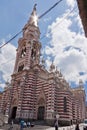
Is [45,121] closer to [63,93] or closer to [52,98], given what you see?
[52,98]

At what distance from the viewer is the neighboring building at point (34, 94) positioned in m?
31.2

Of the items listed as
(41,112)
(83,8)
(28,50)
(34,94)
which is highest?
(28,50)

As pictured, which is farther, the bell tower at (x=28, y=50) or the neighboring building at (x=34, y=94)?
the bell tower at (x=28, y=50)

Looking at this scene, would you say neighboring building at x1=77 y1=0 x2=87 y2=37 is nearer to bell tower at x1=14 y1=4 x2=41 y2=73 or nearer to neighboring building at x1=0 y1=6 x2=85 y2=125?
neighboring building at x1=0 y1=6 x2=85 y2=125

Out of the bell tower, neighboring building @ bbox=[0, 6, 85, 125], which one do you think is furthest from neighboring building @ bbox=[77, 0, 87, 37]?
the bell tower

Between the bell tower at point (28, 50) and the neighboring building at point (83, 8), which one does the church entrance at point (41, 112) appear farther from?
the neighboring building at point (83, 8)

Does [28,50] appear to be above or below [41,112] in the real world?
above

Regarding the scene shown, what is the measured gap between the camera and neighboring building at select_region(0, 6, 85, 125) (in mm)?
31156

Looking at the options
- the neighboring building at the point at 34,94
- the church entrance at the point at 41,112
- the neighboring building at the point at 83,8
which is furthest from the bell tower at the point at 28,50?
the neighboring building at the point at 83,8

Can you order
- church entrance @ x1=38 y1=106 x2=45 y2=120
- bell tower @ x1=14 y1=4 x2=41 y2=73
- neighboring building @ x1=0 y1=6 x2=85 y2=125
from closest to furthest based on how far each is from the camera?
neighboring building @ x1=0 y1=6 x2=85 y2=125, church entrance @ x1=38 y1=106 x2=45 y2=120, bell tower @ x1=14 y1=4 x2=41 y2=73

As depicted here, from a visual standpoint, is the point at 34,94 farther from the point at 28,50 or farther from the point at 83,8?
the point at 83,8

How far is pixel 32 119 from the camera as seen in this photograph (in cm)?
3159

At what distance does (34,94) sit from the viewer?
3403 centimetres

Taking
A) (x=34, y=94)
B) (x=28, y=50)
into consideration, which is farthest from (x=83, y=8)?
(x=28, y=50)
